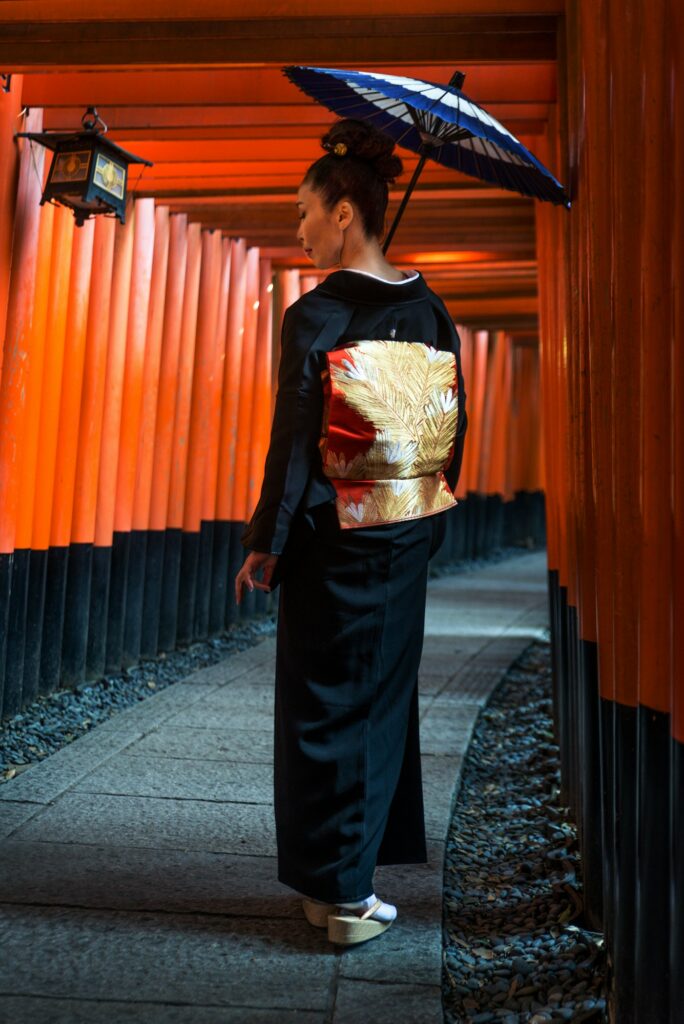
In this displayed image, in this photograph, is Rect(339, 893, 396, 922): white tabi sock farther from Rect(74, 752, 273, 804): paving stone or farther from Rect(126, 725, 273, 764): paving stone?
Rect(126, 725, 273, 764): paving stone

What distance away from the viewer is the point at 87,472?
589cm

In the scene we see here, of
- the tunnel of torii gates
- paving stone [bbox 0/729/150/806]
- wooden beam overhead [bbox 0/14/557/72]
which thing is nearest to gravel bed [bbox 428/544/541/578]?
the tunnel of torii gates

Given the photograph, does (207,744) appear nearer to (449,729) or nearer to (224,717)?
(224,717)

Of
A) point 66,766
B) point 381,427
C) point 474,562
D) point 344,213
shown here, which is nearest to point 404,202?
point 344,213

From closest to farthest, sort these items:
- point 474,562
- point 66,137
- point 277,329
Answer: point 66,137 → point 277,329 → point 474,562

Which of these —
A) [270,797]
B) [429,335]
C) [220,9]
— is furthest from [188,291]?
[429,335]

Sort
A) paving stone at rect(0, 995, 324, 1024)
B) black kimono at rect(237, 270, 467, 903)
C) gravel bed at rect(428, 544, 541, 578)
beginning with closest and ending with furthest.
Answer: paving stone at rect(0, 995, 324, 1024), black kimono at rect(237, 270, 467, 903), gravel bed at rect(428, 544, 541, 578)

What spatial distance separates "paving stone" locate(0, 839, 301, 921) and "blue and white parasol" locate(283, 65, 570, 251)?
1.74 meters

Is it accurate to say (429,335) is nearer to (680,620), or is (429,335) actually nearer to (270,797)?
(680,620)

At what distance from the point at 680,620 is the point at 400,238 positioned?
658 centimetres

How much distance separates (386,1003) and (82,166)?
11.9 ft

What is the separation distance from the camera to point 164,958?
252cm

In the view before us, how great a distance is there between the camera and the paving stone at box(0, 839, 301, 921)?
9.41ft

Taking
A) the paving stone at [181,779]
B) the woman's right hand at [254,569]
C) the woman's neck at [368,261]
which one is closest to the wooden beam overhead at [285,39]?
the woman's neck at [368,261]
